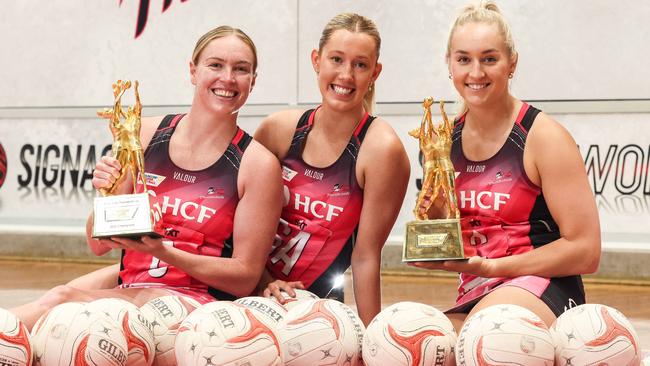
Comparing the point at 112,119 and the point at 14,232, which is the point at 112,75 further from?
the point at 112,119

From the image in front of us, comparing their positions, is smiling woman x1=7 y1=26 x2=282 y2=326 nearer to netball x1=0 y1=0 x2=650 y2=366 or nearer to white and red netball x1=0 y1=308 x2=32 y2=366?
netball x1=0 y1=0 x2=650 y2=366

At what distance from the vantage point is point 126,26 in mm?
8148

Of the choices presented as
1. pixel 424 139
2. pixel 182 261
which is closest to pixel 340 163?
pixel 424 139

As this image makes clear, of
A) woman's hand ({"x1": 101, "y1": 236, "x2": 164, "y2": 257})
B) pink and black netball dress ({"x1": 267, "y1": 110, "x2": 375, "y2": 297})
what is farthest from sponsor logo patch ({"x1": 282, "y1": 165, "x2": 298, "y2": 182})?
woman's hand ({"x1": 101, "y1": 236, "x2": 164, "y2": 257})

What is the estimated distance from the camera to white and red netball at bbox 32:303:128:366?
2.82 m

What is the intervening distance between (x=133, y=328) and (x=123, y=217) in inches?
16.3

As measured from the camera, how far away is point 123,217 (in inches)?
124

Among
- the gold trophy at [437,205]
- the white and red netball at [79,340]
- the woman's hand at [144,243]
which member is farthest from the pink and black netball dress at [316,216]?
the white and red netball at [79,340]

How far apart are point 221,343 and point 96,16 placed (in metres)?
6.07

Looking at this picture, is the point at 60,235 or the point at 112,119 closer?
the point at 112,119

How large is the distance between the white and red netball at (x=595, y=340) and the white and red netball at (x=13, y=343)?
1.63 meters

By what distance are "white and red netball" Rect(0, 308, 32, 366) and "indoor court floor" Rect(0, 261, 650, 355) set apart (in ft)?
8.66

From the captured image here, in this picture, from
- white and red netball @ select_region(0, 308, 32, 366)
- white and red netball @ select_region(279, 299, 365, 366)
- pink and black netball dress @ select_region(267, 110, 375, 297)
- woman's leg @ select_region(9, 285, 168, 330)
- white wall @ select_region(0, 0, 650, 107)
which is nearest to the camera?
white and red netball @ select_region(0, 308, 32, 366)

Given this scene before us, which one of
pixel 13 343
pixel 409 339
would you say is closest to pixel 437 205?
pixel 409 339
